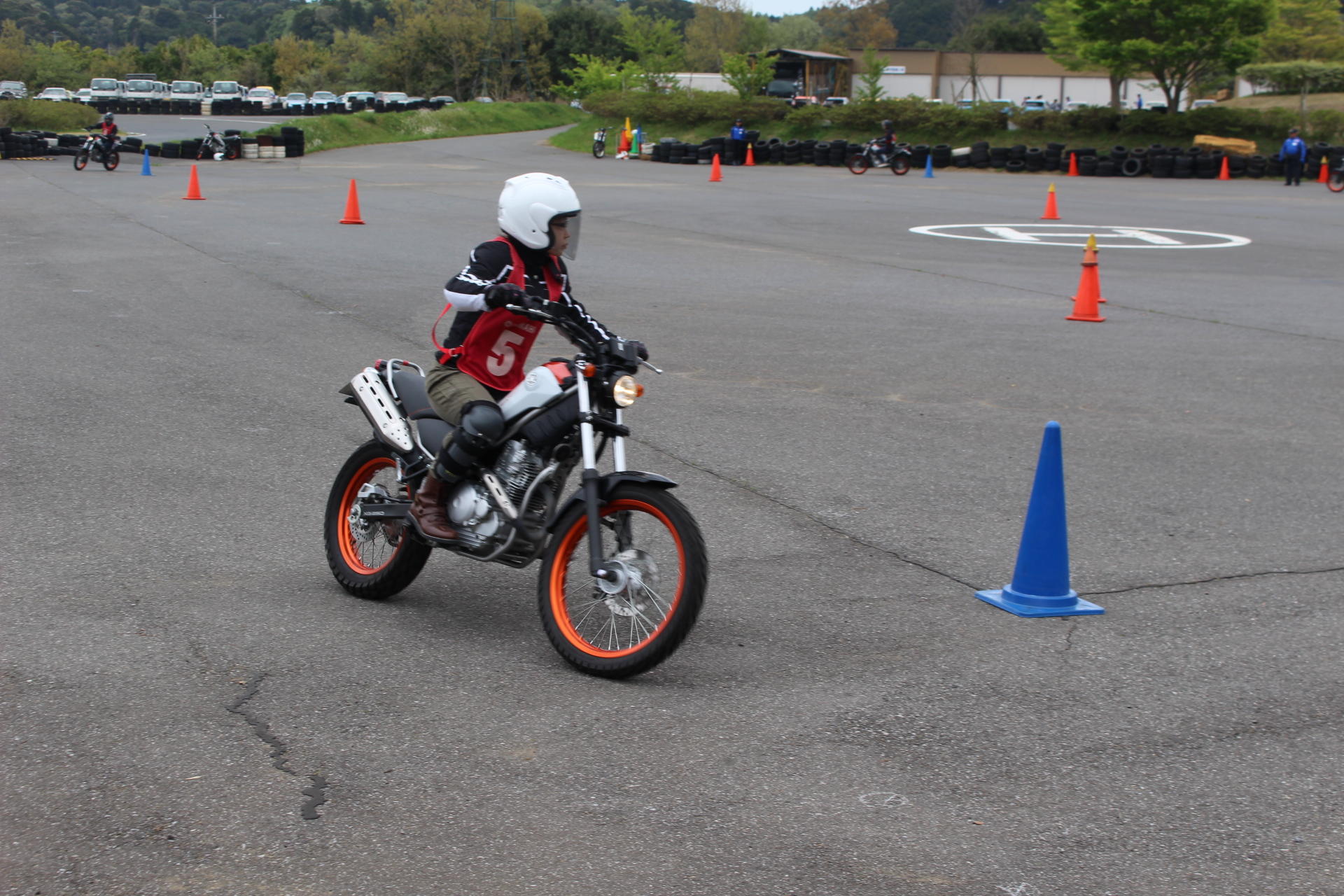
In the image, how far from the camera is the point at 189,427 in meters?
8.48

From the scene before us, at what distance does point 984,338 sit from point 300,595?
832cm

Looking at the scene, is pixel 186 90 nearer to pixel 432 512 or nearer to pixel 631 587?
pixel 432 512

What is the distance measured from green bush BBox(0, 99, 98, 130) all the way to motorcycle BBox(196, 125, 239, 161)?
43.1 feet

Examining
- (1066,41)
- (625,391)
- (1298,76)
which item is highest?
(1066,41)

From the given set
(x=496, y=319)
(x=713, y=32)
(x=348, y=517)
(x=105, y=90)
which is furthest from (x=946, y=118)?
(x=713, y=32)

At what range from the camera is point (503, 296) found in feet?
15.9

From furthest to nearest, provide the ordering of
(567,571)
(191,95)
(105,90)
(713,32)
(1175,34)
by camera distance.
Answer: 1. (713,32)
2. (191,95)
3. (105,90)
4. (1175,34)
5. (567,571)

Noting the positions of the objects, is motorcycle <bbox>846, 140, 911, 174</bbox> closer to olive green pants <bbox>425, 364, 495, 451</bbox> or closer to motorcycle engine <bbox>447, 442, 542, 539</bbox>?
olive green pants <bbox>425, 364, 495, 451</bbox>

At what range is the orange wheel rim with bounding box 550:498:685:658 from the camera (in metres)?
4.60

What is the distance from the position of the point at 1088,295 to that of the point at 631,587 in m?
10.0

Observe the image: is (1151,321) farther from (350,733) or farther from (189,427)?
(350,733)

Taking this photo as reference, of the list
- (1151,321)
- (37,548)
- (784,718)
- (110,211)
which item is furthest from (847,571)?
(110,211)

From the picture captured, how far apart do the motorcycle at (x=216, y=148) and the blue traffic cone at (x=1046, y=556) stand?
133 ft

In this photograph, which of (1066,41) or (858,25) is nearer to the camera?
(1066,41)
